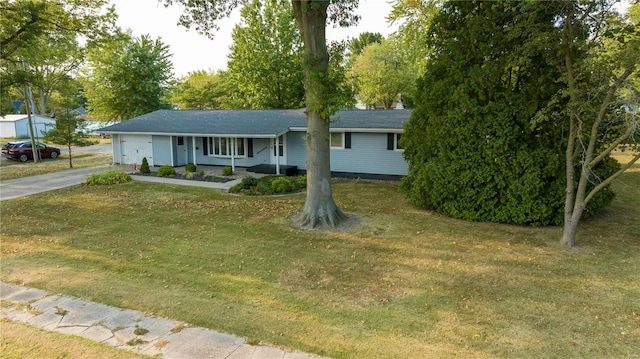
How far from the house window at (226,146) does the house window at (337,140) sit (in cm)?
514

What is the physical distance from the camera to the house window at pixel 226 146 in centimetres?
2178

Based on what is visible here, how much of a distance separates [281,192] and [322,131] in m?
5.33

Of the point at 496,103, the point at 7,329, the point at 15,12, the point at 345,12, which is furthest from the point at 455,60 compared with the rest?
the point at 15,12

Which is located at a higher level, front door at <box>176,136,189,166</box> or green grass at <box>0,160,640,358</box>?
front door at <box>176,136,189,166</box>

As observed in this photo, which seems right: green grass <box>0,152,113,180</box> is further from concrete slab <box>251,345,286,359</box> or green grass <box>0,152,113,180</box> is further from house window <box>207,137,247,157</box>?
concrete slab <box>251,345,286,359</box>

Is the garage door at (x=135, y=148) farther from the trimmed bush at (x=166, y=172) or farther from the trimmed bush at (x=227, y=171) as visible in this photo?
the trimmed bush at (x=227, y=171)

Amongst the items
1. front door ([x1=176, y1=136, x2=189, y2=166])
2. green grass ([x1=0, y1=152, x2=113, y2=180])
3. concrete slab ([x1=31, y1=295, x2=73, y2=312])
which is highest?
front door ([x1=176, y1=136, x2=189, y2=166])

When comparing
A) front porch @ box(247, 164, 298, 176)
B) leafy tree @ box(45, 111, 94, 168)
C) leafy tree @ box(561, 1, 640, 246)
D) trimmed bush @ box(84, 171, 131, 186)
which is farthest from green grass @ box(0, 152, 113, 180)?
leafy tree @ box(561, 1, 640, 246)

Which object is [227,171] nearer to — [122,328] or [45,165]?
[45,165]

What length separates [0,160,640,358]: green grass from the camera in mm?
5527

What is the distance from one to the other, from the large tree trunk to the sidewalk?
5902 millimetres

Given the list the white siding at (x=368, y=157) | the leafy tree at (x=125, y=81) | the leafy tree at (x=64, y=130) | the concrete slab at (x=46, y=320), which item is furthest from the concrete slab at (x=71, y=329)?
the leafy tree at (x=125, y=81)

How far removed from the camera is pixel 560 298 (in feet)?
22.1

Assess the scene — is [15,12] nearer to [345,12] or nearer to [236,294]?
[345,12]
